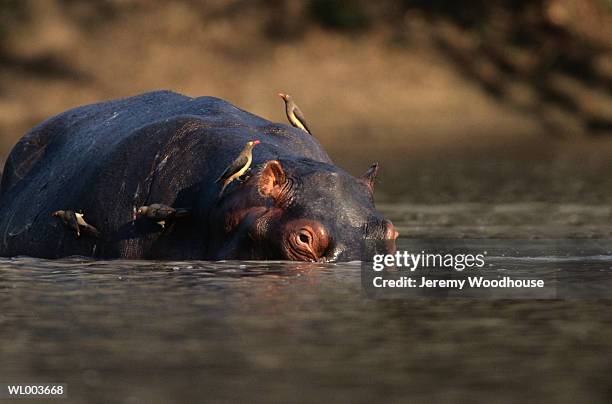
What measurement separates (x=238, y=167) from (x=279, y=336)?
2270 mm

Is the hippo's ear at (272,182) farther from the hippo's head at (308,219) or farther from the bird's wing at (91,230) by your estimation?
the bird's wing at (91,230)

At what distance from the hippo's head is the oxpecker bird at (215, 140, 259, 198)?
0.31ft

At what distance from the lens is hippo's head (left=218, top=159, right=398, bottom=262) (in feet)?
27.4

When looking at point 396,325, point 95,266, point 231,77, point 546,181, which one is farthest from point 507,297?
point 231,77

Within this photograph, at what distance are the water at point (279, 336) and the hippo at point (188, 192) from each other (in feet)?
0.53

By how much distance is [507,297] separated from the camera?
25.0 ft

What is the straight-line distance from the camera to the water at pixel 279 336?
537 cm

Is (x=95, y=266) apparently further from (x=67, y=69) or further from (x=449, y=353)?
(x=67, y=69)

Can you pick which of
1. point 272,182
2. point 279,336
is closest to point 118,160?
point 272,182

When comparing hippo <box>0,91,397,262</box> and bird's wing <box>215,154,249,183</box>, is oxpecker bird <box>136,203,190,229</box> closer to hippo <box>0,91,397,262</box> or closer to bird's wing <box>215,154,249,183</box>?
hippo <box>0,91,397,262</box>

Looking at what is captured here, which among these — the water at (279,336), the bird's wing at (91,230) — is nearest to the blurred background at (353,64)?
the bird's wing at (91,230)

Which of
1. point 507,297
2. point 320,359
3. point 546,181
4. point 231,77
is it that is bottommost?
point 320,359

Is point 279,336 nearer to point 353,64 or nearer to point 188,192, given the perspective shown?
point 188,192

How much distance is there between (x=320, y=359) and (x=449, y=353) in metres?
0.51
